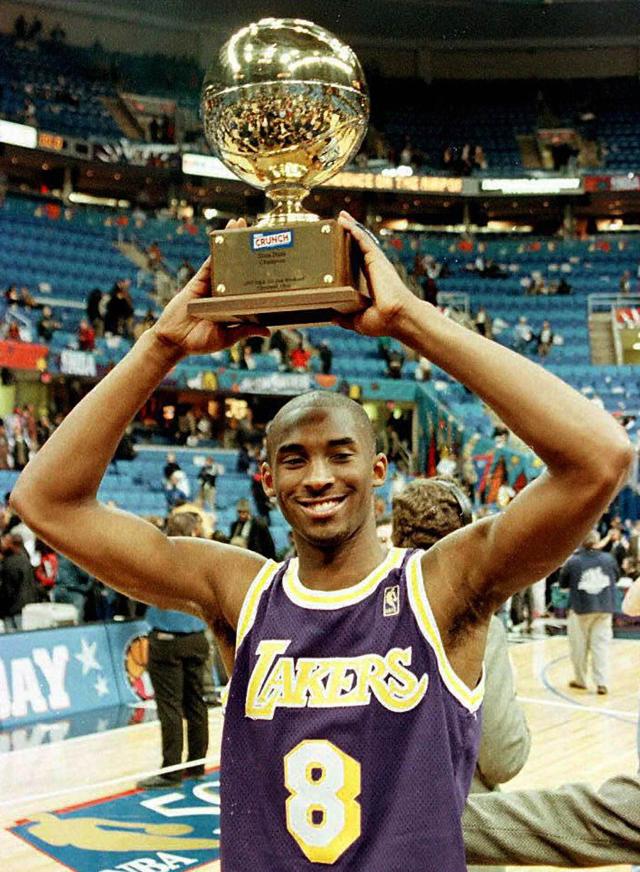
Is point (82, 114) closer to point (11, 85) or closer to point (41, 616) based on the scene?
point (11, 85)

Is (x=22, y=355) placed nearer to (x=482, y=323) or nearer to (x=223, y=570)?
(x=482, y=323)

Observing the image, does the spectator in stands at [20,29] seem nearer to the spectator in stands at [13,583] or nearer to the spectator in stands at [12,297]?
the spectator in stands at [12,297]

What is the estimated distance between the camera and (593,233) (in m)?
25.1

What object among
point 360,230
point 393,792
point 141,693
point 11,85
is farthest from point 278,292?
point 11,85

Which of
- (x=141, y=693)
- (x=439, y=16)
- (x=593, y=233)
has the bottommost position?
(x=141, y=693)

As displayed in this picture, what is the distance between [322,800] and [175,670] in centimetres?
452

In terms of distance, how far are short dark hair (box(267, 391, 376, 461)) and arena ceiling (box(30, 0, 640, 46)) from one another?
21.2m

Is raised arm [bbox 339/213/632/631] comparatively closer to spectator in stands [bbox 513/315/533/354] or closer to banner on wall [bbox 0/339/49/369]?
banner on wall [bbox 0/339/49/369]

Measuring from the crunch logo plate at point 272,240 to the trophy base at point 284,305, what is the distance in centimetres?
10

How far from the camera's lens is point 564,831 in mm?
1870

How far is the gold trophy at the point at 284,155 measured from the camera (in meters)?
1.74

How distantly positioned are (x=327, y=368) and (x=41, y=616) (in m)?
10.0

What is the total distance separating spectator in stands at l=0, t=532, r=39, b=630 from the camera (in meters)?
8.63

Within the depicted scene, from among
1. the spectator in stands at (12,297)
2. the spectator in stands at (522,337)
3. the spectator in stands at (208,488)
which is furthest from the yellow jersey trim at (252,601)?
the spectator in stands at (522,337)
